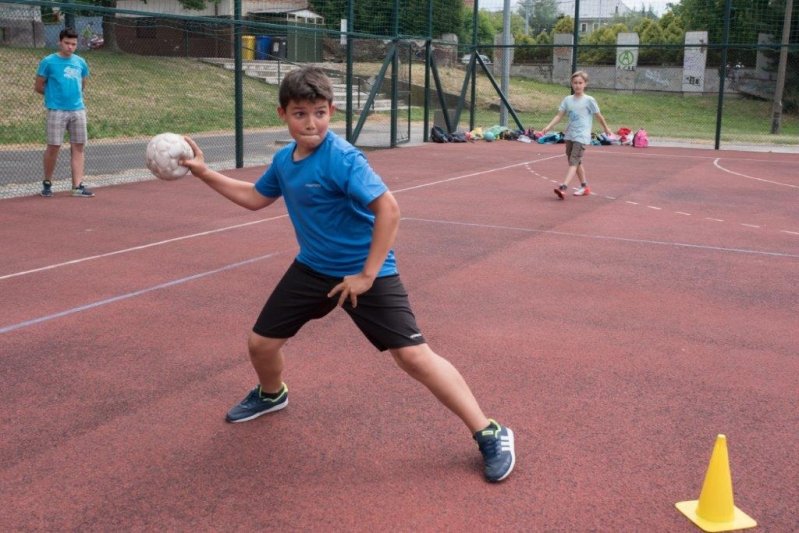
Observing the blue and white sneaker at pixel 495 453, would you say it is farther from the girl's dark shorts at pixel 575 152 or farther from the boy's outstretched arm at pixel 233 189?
the girl's dark shorts at pixel 575 152

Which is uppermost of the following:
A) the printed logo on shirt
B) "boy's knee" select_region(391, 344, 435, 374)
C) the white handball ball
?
the printed logo on shirt

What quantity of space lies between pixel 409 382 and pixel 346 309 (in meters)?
1.18

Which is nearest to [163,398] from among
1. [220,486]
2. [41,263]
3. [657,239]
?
[220,486]

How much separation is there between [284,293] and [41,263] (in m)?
4.59

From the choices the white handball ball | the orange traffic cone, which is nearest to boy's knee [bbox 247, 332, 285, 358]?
the white handball ball

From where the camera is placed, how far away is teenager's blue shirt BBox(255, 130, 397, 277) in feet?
11.2

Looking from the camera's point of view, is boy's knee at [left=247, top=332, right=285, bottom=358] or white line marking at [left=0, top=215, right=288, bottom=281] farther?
white line marking at [left=0, top=215, right=288, bottom=281]

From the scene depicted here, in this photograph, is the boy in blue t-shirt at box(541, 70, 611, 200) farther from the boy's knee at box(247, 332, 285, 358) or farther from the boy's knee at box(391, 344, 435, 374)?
the boy's knee at box(391, 344, 435, 374)

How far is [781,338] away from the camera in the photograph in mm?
5625

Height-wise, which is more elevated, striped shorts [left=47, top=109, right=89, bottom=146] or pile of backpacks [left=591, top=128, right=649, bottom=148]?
striped shorts [left=47, top=109, right=89, bottom=146]

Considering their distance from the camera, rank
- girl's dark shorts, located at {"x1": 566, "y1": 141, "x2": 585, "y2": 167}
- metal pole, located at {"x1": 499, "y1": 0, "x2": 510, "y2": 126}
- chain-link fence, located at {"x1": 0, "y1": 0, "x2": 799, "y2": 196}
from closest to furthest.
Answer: girl's dark shorts, located at {"x1": 566, "y1": 141, "x2": 585, "y2": 167} → chain-link fence, located at {"x1": 0, "y1": 0, "x2": 799, "y2": 196} → metal pole, located at {"x1": 499, "y1": 0, "x2": 510, "y2": 126}

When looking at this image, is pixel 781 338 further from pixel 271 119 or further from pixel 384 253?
pixel 271 119

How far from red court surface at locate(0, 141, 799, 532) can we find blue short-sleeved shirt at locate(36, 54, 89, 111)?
191 cm

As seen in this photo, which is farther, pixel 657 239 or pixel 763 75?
pixel 763 75
